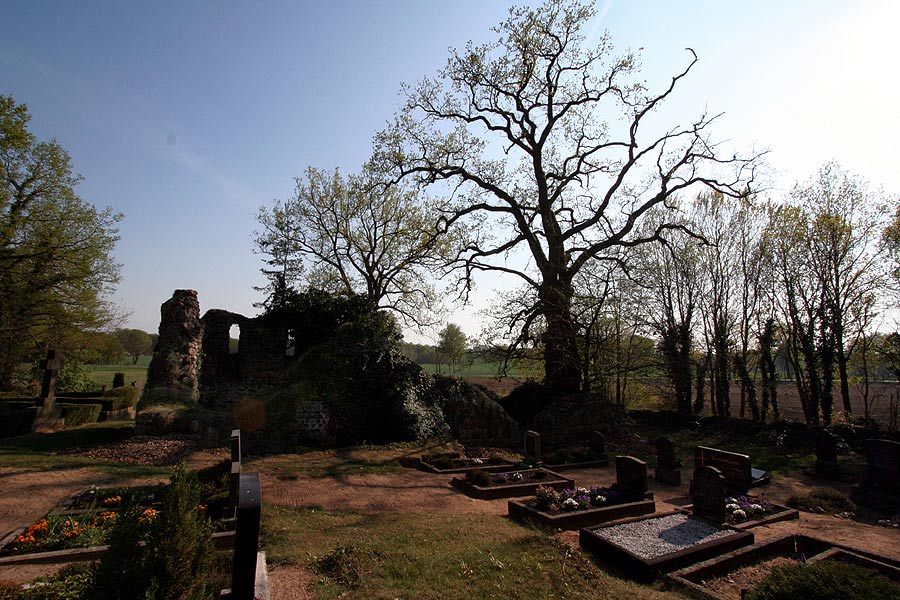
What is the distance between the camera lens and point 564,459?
1388 cm

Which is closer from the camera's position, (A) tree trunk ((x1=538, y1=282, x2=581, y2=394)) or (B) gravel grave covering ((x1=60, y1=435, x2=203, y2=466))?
(B) gravel grave covering ((x1=60, y1=435, x2=203, y2=466))

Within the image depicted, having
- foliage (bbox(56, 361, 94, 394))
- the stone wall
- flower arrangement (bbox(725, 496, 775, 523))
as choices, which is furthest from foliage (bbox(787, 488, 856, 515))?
foliage (bbox(56, 361, 94, 394))

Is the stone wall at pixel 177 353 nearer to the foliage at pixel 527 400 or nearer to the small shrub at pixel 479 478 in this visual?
the small shrub at pixel 479 478

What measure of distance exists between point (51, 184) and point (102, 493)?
70.4ft

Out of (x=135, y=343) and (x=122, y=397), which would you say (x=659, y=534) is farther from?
(x=135, y=343)

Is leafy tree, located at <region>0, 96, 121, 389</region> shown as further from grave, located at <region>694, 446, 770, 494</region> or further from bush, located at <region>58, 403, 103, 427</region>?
grave, located at <region>694, 446, 770, 494</region>

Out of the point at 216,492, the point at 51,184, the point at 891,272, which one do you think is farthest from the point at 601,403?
the point at 51,184

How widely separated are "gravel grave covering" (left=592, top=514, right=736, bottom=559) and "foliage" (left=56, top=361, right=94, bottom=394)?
2944cm

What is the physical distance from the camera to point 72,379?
26719 mm

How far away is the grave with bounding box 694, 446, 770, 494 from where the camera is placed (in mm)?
10383

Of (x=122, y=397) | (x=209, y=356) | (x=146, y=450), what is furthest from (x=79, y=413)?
(x=146, y=450)

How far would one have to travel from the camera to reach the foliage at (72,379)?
26.1 metres

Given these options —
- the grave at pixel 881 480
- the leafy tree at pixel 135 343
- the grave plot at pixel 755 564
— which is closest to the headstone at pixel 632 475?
the grave plot at pixel 755 564

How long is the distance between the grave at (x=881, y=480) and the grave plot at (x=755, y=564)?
16.7 ft
